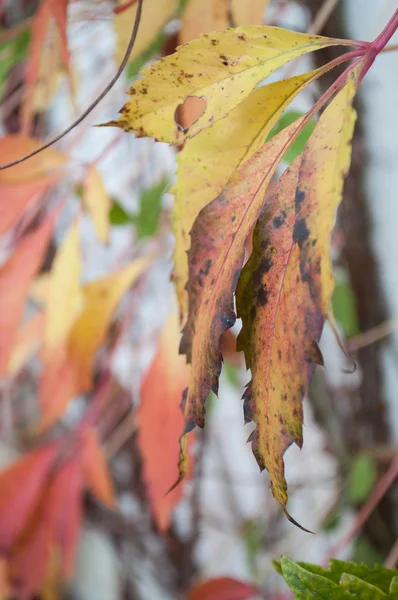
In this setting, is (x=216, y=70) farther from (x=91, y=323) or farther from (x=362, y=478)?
(x=362, y=478)

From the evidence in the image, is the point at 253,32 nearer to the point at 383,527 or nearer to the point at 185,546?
the point at 383,527

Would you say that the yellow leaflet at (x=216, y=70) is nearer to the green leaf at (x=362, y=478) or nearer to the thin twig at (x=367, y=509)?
the thin twig at (x=367, y=509)

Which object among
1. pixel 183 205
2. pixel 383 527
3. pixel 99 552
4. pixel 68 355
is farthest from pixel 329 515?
pixel 99 552

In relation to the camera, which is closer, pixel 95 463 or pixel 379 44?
pixel 379 44

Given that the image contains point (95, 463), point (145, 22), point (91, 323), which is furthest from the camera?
point (95, 463)

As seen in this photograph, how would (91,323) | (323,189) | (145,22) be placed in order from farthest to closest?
(91,323), (145,22), (323,189)

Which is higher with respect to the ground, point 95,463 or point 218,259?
point 218,259

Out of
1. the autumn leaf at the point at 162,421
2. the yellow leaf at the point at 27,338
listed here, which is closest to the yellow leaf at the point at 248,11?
the autumn leaf at the point at 162,421

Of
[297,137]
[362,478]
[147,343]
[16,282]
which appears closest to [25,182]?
[16,282]
